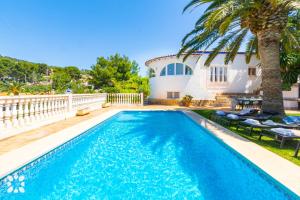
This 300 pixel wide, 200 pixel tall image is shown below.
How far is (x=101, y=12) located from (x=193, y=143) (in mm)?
25273

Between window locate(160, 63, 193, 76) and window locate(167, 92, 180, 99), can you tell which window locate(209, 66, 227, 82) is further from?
window locate(167, 92, 180, 99)

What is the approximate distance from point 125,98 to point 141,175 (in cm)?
1869

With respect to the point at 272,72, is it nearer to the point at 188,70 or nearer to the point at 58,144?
the point at 58,144

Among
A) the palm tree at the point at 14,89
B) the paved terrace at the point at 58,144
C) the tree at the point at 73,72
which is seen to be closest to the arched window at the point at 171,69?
the paved terrace at the point at 58,144

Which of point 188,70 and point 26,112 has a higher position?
point 188,70

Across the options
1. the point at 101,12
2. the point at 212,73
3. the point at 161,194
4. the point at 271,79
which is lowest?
the point at 161,194

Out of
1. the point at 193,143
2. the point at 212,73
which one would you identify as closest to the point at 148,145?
the point at 193,143

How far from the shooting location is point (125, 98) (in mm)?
23438

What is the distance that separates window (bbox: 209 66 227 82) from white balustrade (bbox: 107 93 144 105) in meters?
8.57

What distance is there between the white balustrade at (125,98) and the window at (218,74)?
857 centimetres

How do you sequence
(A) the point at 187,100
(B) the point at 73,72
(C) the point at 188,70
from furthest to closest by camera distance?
(B) the point at 73,72 → (C) the point at 188,70 → (A) the point at 187,100

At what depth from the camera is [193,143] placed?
26.8 feet

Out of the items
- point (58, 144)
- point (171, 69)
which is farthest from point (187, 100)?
point (58, 144)

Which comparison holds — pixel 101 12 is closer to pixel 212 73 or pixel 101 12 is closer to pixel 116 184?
pixel 212 73
